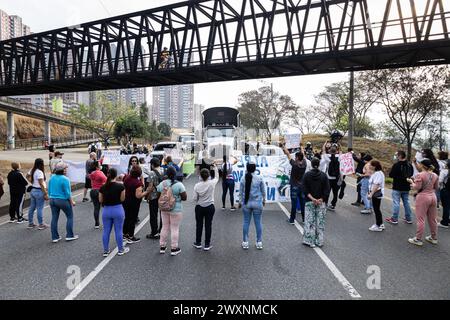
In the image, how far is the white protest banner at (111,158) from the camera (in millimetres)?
13102

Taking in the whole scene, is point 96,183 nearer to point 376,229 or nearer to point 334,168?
point 334,168

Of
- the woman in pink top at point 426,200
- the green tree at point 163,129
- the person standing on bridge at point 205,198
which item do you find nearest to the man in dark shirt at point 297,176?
the woman in pink top at point 426,200

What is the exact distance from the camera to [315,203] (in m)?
6.37

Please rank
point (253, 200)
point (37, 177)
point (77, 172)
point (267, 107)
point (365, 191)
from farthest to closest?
point (267, 107)
point (77, 172)
point (365, 191)
point (37, 177)
point (253, 200)

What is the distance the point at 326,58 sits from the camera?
47.3 feet

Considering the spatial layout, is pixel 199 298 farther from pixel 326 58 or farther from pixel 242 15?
pixel 242 15

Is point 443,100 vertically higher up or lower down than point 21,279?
higher up

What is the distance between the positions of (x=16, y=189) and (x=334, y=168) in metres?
9.49

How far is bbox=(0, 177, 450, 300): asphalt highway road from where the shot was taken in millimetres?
4477

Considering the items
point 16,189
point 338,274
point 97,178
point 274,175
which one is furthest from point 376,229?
point 16,189

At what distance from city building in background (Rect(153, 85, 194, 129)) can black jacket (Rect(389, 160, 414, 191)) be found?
15606 cm

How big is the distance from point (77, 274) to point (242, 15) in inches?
641

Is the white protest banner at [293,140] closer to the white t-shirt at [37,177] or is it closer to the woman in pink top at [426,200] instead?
the woman in pink top at [426,200]

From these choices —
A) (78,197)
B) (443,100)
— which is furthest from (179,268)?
(443,100)
